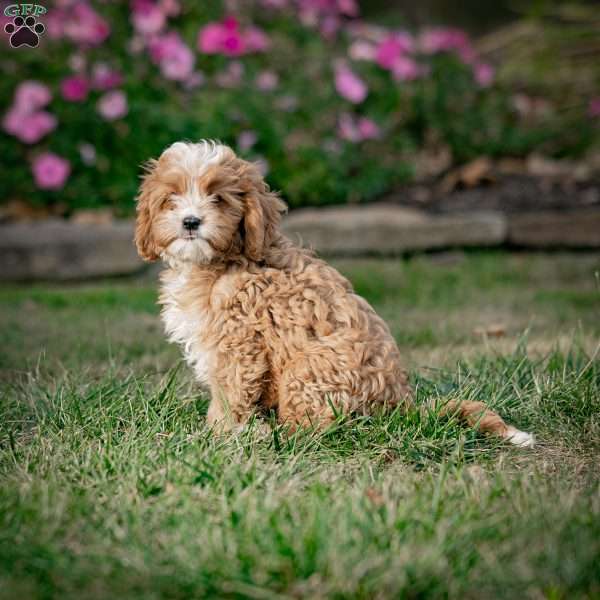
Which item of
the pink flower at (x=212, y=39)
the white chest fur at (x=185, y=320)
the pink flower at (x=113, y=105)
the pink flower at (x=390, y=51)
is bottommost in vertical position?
the white chest fur at (x=185, y=320)

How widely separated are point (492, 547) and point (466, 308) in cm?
413

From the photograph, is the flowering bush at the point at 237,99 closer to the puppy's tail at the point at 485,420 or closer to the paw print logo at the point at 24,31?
the paw print logo at the point at 24,31

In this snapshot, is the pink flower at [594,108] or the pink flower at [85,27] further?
the pink flower at [594,108]

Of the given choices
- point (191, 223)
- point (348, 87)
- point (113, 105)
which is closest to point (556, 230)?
point (348, 87)

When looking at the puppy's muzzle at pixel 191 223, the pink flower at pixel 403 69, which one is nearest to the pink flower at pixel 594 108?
the pink flower at pixel 403 69

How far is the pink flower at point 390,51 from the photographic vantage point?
8.56m

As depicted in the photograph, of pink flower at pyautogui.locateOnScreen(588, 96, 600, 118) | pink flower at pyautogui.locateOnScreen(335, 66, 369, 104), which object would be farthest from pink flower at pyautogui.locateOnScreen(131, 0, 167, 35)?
pink flower at pyautogui.locateOnScreen(588, 96, 600, 118)

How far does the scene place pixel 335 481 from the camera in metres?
3.14

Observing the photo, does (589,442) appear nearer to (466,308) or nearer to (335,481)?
(335,481)

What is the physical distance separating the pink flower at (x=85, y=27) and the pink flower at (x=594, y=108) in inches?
211

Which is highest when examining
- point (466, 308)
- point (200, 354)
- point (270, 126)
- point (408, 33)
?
point (408, 33)

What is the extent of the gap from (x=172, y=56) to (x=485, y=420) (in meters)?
5.72

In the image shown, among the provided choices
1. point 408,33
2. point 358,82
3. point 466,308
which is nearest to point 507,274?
Answer: point 466,308

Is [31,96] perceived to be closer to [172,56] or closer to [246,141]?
[172,56]
